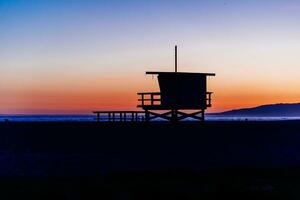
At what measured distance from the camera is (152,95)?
3625 cm
